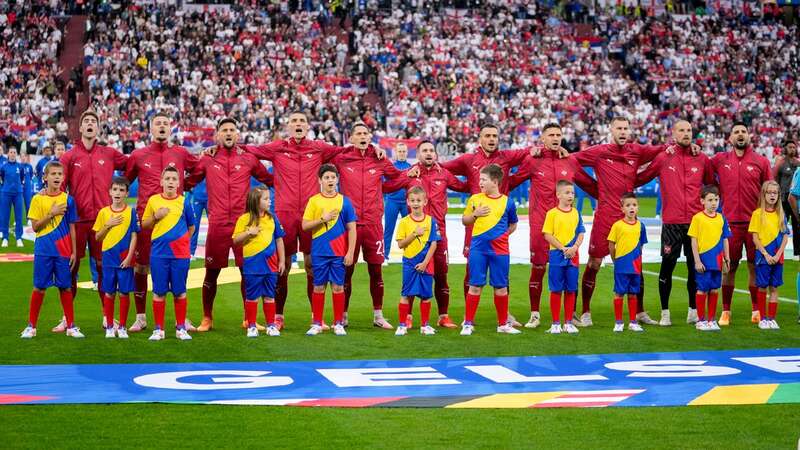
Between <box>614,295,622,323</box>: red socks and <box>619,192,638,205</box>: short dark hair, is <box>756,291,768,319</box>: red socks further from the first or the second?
<box>619,192,638,205</box>: short dark hair

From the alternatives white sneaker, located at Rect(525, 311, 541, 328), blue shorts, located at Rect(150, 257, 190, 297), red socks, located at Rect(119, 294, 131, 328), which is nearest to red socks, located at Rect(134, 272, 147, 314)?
red socks, located at Rect(119, 294, 131, 328)

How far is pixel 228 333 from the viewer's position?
34.1 ft

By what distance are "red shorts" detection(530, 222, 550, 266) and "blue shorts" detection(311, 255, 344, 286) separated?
208cm

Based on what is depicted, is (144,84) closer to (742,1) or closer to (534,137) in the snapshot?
(534,137)

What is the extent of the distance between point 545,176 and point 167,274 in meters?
4.00

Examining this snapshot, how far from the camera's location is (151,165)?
10461mm

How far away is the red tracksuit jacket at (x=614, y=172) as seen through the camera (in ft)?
36.8

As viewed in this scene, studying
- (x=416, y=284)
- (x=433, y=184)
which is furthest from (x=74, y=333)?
(x=433, y=184)

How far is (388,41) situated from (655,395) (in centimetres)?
3321

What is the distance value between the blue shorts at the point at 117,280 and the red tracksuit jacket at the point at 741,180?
19.9ft

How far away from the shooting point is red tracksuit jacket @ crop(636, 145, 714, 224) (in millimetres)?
11117

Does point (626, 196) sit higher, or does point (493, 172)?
point (493, 172)

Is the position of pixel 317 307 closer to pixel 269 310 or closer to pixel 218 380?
pixel 269 310

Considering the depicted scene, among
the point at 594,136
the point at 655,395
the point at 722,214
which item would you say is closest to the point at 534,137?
the point at 594,136
